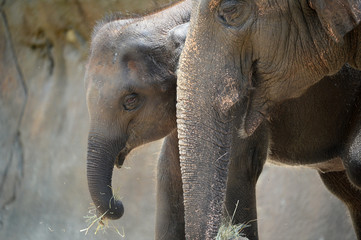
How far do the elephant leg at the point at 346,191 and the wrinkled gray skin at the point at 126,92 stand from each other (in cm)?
127

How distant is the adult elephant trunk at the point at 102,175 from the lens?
14.8ft

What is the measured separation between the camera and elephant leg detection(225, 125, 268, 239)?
457 cm

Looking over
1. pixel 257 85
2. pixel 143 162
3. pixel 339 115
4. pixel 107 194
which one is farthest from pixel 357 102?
pixel 143 162

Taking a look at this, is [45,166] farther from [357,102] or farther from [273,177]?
[357,102]

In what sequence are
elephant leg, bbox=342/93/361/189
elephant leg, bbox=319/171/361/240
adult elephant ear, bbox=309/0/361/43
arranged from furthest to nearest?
elephant leg, bbox=319/171/361/240, elephant leg, bbox=342/93/361/189, adult elephant ear, bbox=309/0/361/43

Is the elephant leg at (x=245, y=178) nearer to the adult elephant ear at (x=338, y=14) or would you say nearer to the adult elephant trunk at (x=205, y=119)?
the adult elephant trunk at (x=205, y=119)

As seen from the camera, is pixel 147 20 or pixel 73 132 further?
pixel 73 132

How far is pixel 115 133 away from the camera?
15.1 feet

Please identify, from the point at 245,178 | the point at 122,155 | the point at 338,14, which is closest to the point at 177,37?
the point at 122,155

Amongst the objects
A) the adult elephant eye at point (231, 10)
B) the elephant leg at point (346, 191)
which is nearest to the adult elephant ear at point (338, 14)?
the adult elephant eye at point (231, 10)

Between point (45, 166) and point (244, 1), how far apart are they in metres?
4.43

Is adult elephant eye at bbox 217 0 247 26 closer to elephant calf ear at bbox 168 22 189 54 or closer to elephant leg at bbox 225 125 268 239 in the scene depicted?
elephant calf ear at bbox 168 22 189 54

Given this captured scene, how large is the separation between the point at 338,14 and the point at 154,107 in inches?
60.6

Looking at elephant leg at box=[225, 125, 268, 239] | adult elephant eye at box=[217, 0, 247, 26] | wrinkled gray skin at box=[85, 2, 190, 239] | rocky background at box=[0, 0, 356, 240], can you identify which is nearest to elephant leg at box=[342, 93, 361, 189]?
elephant leg at box=[225, 125, 268, 239]
